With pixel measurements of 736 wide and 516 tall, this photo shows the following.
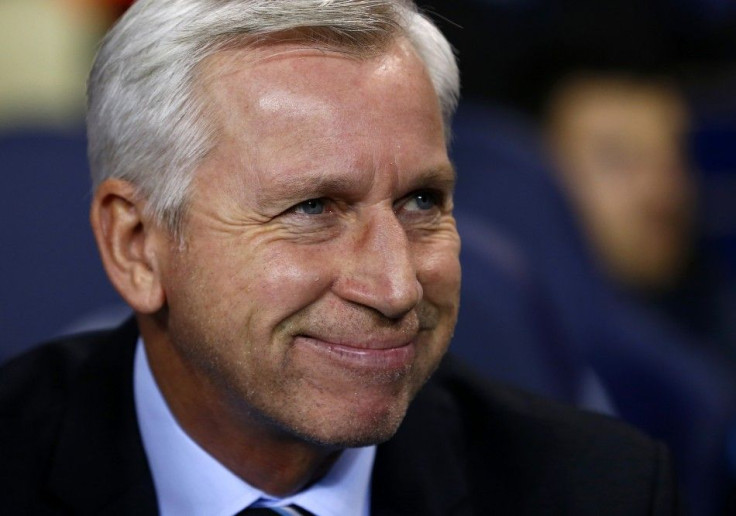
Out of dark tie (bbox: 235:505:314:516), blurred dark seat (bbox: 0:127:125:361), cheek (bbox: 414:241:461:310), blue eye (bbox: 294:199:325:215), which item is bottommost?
blurred dark seat (bbox: 0:127:125:361)

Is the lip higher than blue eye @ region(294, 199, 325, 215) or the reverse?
the reverse

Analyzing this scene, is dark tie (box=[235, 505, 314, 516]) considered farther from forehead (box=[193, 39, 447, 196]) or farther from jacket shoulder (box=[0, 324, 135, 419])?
forehead (box=[193, 39, 447, 196])

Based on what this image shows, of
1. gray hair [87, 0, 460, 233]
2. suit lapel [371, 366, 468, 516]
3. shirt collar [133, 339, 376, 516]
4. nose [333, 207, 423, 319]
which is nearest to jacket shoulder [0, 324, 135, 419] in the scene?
shirt collar [133, 339, 376, 516]

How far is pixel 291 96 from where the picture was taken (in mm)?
1732

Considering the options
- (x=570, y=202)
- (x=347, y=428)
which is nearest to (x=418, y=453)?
(x=347, y=428)

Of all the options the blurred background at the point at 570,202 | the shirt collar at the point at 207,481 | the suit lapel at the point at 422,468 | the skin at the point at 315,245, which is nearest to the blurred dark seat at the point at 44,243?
the blurred background at the point at 570,202

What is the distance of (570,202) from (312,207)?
1.89 meters

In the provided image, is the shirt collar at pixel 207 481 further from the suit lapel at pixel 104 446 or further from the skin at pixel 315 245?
the skin at pixel 315 245

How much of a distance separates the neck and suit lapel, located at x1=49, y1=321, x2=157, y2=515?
0.10 m

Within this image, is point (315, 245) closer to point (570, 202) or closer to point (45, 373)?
point (45, 373)

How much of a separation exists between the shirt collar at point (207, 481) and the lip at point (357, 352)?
302mm

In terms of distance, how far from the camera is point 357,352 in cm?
175

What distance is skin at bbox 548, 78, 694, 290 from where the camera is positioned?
3988mm

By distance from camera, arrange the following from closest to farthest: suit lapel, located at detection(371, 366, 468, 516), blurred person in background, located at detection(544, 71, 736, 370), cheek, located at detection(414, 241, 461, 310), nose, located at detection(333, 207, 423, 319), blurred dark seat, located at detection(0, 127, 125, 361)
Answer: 1. nose, located at detection(333, 207, 423, 319)
2. cheek, located at detection(414, 241, 461, 310)
3. suit lapel, located at detection(371, 366, 468, 516)
4. blurred dark seat, located at detection(0, 127, 125, 361)
5. blurred person in background, located at detection(544, 71, 736, 370)
